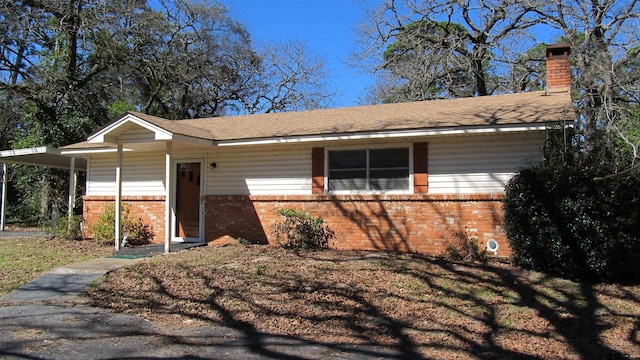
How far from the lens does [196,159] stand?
40.7 ft

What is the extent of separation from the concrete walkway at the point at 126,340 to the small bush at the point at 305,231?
4966mm

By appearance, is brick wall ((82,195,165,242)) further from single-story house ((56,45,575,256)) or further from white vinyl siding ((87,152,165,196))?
white vinyl siding ((87,152,165,196))

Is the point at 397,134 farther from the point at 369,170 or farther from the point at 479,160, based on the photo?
the point at 479,160

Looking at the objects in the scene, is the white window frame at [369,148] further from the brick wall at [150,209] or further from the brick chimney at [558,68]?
the brick wall at [150,209]

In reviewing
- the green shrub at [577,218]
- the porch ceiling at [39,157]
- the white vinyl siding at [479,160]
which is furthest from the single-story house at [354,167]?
the porch ceiling at [39,157]

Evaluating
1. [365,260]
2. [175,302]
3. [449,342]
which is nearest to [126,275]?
[175,302]

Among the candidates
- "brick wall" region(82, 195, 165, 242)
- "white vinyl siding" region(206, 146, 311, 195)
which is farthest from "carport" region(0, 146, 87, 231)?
"white vinyl siding" region(206, 146, 311, 195)

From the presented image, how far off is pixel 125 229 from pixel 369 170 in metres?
6.91

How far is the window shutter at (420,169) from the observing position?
10156 mm

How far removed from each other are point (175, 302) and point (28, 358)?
2.29 metres

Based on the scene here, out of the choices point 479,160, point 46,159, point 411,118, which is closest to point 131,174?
point 46,159

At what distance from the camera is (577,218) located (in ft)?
25.0

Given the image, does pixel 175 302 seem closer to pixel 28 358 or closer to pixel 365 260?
pixel 28 358

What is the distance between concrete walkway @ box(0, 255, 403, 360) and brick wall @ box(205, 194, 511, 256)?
207 inches
